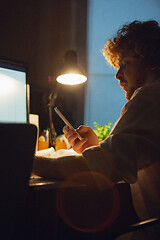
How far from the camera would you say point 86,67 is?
240cm

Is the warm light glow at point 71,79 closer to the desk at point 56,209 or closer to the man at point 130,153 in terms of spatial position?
the man at point 130,153

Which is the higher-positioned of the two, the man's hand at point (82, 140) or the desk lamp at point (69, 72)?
the desk lamp at point (69, 72)

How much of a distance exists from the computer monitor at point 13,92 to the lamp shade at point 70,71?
1.03 ft

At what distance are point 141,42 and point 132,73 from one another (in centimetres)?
14

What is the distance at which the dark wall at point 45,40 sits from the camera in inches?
76.8

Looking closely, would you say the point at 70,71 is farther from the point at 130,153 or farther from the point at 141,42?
the point at 130,153

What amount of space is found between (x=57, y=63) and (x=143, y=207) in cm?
192

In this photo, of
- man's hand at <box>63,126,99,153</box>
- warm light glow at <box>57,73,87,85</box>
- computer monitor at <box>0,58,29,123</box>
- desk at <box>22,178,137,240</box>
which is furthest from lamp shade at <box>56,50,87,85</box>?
desk at <box>22,178,137,240</box>

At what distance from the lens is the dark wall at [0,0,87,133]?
6.40 ft

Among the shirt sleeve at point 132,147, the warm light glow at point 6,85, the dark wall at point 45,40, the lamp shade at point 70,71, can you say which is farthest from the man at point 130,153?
the dark wall at point 45,40

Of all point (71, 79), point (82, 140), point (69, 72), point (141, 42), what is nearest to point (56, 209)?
point (82, 140)

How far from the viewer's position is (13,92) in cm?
95

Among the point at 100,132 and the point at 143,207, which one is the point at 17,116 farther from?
the point at 100,132

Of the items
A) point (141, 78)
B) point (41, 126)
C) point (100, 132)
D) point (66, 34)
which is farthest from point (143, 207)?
point (66, 34)
